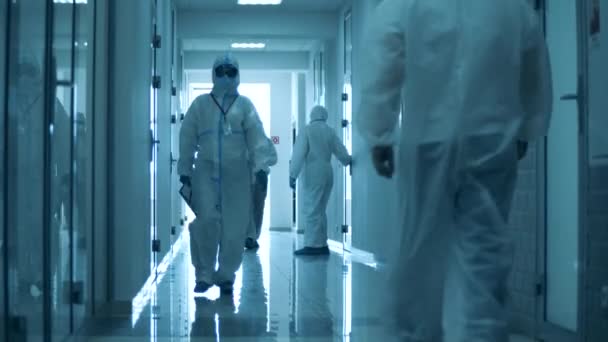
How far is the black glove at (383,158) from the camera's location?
8.43 feet

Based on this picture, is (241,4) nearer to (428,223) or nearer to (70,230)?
(70,230)

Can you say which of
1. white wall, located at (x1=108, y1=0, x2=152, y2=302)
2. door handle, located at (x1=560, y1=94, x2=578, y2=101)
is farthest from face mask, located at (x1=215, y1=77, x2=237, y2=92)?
door handle, located at (x1=560, y1=94, x2=578, y2=101)

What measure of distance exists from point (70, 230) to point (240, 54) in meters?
9.83

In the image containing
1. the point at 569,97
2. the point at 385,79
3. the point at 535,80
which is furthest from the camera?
the point at 569,97

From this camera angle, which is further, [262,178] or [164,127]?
[164,127]

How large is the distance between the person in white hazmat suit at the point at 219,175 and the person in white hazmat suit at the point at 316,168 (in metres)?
3.45

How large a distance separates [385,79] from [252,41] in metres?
9.77

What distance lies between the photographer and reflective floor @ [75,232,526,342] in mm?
3822

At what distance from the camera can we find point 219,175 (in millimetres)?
5258

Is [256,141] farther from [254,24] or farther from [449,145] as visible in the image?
[254,24]

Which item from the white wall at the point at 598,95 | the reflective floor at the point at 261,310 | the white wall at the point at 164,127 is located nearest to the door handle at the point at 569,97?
the white wall at the point at 598,95

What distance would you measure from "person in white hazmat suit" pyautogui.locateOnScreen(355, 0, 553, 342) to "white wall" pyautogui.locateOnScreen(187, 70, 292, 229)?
12.6 m

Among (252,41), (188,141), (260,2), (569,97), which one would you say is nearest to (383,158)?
(569,97)

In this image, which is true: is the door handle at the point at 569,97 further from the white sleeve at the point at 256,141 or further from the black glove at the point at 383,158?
the white sleeve at the point at 256,141
